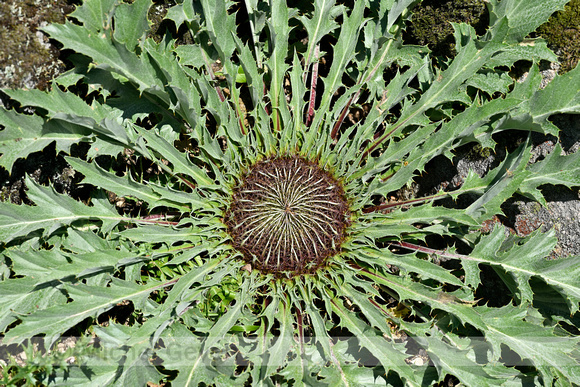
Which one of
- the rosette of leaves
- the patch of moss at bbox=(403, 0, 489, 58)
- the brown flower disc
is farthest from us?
the patch of moss at bbox=(403, 0, 489, 58)

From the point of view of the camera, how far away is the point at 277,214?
297cm

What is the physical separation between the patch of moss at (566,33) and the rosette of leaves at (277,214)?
0.78 ft

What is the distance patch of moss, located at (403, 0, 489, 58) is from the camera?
3.29 m

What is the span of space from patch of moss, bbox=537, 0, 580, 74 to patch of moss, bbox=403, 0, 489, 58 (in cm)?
43

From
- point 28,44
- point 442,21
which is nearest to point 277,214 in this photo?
point 442,21

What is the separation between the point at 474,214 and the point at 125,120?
2316 millimetres

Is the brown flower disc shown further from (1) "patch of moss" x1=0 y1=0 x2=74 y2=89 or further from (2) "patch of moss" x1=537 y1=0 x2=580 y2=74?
(2) "patch of moss" x1=537 y1=0 x2=580 y2=74

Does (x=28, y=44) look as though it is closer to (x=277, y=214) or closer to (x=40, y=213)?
(x=40, y=213)

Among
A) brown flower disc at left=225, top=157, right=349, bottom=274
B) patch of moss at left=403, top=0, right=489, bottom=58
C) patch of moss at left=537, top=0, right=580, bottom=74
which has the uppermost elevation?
patch of moss at left=403, top=0, right=489, bottom=58

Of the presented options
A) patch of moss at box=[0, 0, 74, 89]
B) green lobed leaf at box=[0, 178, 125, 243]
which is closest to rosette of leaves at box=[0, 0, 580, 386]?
green lobed leaf at box=[0, 178, 125, 243]

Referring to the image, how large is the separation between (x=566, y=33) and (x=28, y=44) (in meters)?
3.71

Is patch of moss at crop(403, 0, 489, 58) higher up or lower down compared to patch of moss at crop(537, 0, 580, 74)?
higher up

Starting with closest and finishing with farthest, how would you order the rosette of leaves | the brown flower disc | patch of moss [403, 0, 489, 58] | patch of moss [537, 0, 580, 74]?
the rosette of leaves < the brown flower disc < patch of moss [537, 0, 580, 74] < patch of moss [403, 0, 489, 58]

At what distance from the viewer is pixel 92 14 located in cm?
265
